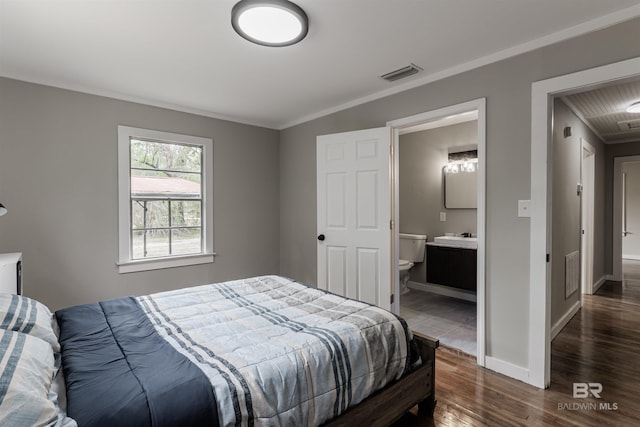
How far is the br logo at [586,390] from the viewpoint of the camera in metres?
2.10

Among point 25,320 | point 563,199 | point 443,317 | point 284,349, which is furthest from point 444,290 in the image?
point 25,320

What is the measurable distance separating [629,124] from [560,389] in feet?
12.7

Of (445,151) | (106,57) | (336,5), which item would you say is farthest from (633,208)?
(106,57)

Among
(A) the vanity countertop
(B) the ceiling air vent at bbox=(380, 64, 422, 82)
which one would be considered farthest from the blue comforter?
(A) the vanity countertop

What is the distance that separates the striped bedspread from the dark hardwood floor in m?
0.63

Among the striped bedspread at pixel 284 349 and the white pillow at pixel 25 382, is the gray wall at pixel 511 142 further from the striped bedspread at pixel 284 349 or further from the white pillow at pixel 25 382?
the white pillow at pixel 25 382

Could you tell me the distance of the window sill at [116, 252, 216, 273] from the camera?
3.25 meters

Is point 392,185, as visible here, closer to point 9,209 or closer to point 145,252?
point 145,252

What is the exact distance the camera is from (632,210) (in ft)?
23.4

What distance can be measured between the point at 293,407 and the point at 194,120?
336cm

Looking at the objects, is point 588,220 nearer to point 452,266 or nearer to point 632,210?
point 452,266

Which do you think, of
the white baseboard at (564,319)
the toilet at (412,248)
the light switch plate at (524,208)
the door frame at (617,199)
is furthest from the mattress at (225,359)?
the door frame at (617,199)

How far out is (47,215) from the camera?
2.83 metres

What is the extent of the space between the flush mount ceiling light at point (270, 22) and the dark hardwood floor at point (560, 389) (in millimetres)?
2453
